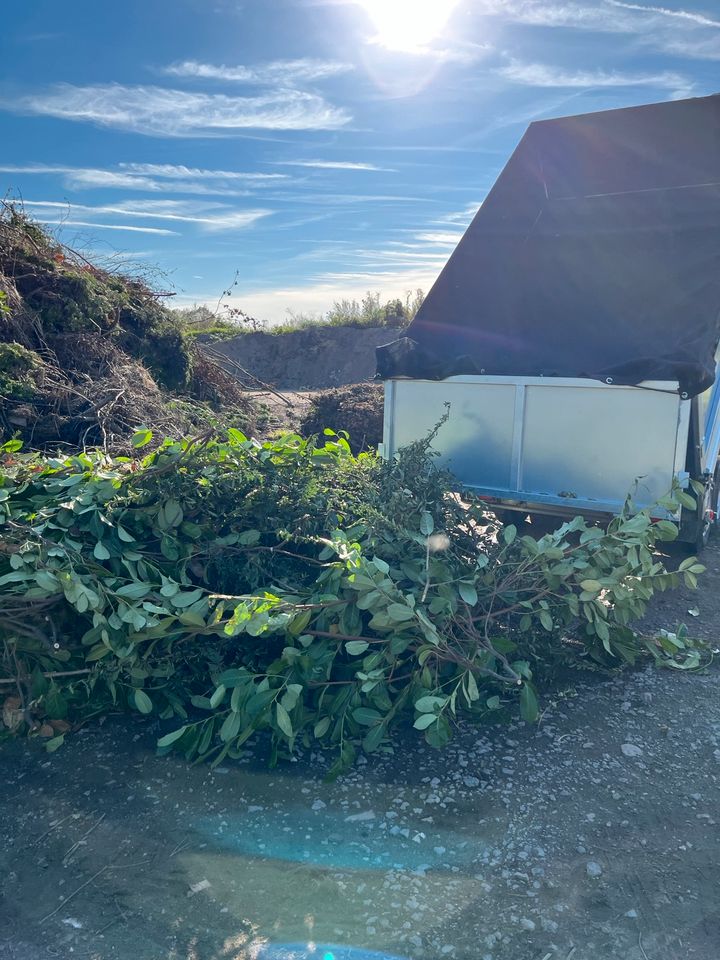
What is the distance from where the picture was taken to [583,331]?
5.59m

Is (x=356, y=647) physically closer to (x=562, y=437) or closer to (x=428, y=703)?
(x=428, y=703)

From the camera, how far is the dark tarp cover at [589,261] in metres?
5.34

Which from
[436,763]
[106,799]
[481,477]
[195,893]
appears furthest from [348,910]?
[481,477]

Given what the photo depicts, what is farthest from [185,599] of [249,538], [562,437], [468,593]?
[562,437]

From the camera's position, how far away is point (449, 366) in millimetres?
5527

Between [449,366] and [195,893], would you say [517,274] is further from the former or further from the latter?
[195,893]

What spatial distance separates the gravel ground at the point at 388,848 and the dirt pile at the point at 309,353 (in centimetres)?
1912

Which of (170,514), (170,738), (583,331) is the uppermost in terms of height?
(583,331)

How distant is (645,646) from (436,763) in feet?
4.93

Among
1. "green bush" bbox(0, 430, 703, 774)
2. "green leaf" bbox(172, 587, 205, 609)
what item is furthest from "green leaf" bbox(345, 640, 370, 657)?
"green leaf" bbox(172, 587, 205, 609)

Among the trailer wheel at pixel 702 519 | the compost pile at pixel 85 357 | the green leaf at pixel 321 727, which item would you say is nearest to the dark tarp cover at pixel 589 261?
the trailer wheel at pixel 702 519

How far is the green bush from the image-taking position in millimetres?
3422

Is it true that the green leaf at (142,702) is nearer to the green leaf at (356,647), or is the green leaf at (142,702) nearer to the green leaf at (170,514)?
the green leaf at (170,514)

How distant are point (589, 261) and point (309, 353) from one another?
1810 cm
